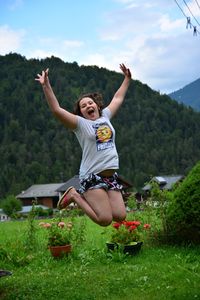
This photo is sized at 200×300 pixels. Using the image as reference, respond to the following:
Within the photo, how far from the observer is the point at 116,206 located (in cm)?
545

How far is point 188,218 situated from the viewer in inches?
353

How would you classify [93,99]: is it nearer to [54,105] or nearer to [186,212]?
[54,105]

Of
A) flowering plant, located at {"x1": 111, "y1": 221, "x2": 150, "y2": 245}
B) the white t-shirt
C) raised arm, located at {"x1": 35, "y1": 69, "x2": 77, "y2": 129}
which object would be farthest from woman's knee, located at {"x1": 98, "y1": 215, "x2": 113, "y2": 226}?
flowering plant, located at {"x1": 111, "y1": 221, "x2": 150, "y2": 245}

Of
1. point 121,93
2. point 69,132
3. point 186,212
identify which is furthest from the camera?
point 69,132

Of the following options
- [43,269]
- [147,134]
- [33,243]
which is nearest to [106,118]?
[43,269]

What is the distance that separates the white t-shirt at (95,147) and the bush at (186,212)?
3.75 m

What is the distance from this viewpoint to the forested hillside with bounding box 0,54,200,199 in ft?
314

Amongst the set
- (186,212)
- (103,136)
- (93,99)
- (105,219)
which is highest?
(93,99)

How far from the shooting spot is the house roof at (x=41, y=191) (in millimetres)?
87250

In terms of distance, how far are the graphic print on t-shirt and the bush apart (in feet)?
12.3

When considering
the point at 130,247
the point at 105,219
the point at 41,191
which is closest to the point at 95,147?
the point at 105,219

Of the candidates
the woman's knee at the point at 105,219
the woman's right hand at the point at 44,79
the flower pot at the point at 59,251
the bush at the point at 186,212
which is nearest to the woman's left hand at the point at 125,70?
the woman's right hand at the point at 44,79

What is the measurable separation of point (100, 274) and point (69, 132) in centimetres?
9772

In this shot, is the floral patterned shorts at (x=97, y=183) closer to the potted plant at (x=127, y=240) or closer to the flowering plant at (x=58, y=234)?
the potted plant at (x=127, y=240)
